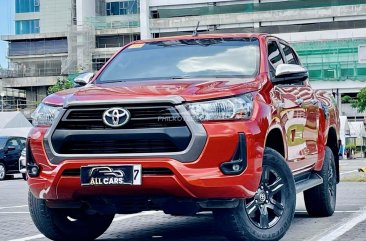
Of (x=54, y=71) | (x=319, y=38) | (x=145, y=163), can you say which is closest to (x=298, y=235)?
(x=145, y=163)

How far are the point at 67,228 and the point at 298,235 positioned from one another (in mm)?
2157

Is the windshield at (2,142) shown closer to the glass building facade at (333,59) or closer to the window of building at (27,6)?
the glass building facade at (333,59)

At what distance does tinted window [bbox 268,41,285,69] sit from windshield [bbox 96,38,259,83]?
23 cm

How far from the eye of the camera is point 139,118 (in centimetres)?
609

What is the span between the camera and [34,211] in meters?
6.93

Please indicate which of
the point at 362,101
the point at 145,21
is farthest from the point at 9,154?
the point at 145,21

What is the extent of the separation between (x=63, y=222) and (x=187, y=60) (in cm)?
189

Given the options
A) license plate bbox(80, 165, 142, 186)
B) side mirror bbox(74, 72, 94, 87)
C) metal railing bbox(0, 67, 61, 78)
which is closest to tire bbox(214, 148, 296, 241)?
license plate bbox(80, 165, 142, 186)

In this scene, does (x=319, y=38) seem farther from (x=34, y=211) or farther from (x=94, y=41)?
(x=34, y=211)

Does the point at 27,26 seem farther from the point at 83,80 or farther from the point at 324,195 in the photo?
the point at 83,80

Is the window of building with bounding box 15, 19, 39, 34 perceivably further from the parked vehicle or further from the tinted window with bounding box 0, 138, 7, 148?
the parked vehicle

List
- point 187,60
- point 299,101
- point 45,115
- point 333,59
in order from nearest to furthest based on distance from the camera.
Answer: point 45,115 < point 187,60 < point 299,101 < point 333,59

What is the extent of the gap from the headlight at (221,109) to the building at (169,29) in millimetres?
64969

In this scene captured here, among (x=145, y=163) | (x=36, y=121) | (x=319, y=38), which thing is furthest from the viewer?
(x=319, y=38)
